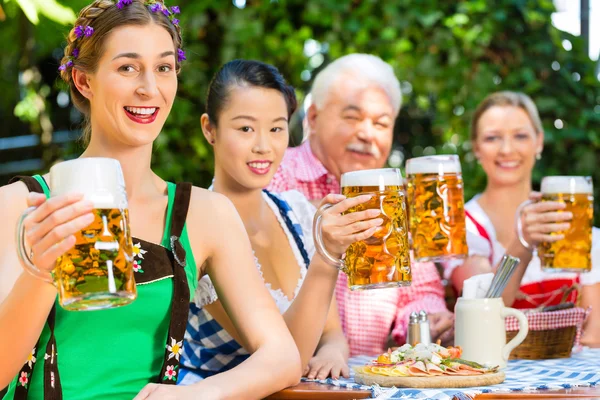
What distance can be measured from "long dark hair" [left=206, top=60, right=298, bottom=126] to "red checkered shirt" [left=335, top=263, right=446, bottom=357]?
0.78 metres

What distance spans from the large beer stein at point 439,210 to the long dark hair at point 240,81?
532mm

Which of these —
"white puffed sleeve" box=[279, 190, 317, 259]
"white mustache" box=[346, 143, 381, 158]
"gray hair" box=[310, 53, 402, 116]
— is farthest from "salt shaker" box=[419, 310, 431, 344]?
"gray hair" box=[310, 53, 402, 116]

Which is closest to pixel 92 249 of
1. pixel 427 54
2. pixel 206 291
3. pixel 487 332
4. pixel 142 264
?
pixel 142 264

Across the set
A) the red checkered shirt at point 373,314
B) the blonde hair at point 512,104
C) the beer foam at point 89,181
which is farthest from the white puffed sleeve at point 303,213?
the beer foam at point 89,181

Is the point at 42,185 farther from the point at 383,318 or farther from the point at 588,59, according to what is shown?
the point at 588,59

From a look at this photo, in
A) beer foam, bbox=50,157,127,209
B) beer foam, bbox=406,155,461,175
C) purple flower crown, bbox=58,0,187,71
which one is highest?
purple flower crown, bbox=58,0,187,71

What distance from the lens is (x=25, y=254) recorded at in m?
1.42

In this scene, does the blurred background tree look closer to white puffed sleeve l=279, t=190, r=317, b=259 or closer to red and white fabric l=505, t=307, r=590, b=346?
white puffed sleeve l=279, t=190, r=317, b=259

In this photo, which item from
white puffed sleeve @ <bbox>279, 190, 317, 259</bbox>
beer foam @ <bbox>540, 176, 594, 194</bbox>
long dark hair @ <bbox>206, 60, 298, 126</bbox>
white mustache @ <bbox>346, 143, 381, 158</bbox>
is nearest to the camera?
beer foam @ <bbox>540, 176, 594, 194</bbox>

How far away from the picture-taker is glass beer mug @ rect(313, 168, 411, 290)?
1.87 m

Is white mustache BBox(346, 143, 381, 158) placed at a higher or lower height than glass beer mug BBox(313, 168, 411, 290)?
higher

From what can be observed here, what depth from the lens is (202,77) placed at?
15.5 ft

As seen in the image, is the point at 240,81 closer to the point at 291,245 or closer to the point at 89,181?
the point at 291,245

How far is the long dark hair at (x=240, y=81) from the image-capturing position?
8.25 ft
